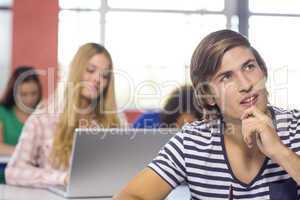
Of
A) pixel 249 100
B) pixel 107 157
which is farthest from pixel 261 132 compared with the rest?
pixel 107 157

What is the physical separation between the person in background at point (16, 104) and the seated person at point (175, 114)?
99cm

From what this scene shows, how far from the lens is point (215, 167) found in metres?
1.37

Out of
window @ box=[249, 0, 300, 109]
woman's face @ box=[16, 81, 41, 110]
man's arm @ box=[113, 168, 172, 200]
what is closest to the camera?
man's arm @ box=[113, 168, 172, 200]

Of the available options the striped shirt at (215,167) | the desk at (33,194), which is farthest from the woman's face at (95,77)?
the striped shirt at (215,167)

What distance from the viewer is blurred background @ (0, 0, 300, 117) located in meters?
5.74

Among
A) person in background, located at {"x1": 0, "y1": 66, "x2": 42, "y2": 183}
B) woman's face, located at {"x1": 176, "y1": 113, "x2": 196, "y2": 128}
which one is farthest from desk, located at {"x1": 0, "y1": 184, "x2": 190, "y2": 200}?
person in background, located at {"x1": 0, "y1": 66, "x2": 42, "y2": 183}

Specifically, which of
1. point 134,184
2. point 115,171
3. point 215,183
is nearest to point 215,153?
point 215,183

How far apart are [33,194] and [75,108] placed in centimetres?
55

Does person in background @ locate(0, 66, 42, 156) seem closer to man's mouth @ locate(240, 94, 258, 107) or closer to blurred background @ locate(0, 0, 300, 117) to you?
blurred background @ locate(0, 0, 300, 117)

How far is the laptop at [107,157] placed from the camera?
5.38 ft

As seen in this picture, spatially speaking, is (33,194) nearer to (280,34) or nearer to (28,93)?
(28,93)

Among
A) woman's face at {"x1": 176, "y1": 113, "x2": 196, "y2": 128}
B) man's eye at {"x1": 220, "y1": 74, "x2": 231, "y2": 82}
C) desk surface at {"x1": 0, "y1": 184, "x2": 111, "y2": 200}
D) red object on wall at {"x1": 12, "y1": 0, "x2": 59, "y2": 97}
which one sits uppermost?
red object on wall at {"x1": 12, "y1": 0, "x2": 59, "y2": 97}

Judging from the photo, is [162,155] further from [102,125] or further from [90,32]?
[90,32]

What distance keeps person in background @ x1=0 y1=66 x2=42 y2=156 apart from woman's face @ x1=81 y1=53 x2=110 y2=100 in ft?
4.74
